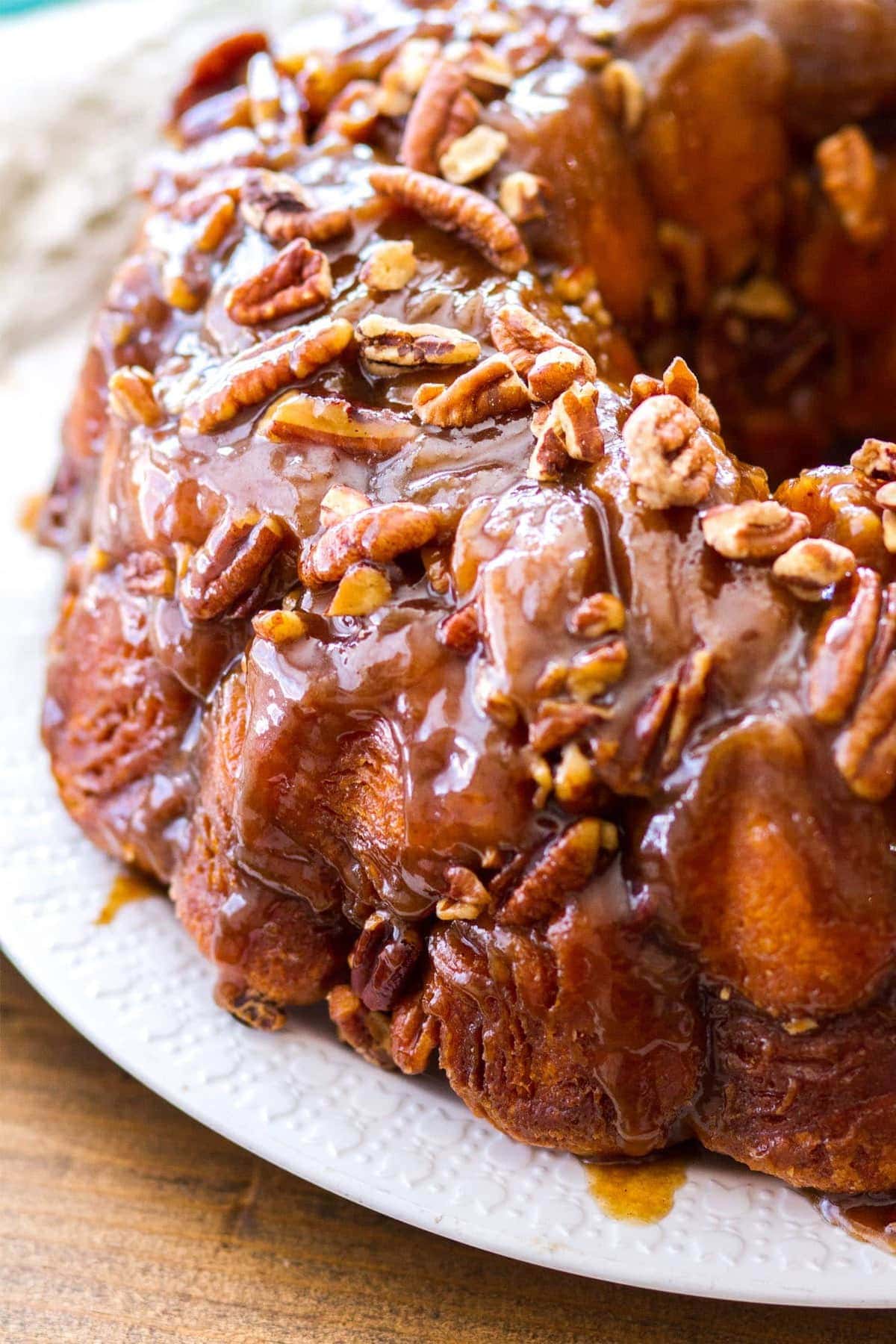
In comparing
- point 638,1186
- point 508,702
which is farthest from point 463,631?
point 638,1186

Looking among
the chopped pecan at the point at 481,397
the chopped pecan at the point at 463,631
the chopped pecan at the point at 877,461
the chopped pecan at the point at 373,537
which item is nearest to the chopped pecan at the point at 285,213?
the chopped pecan at the point at 481,397

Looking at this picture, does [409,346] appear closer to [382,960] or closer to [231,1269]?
[382,960]

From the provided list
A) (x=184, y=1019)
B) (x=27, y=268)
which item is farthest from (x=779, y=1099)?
(x=27, y=268)

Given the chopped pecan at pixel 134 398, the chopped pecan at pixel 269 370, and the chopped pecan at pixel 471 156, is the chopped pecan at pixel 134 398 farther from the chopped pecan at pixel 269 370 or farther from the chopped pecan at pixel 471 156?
the chopped pecan at pixel 471 156

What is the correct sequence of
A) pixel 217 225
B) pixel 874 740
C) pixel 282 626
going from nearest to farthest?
1. pixel 874 740
2. pixel 282 626
3. pixel 217 225

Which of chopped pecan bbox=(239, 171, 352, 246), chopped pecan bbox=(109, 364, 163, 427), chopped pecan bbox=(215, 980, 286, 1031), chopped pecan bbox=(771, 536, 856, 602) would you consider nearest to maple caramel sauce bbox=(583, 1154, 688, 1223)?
chopped pecan bbox=(215, 980, 286, 1031)

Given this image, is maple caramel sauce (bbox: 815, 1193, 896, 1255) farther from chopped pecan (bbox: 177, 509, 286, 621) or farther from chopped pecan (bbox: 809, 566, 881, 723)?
chopped pecan (bbox: 177, 509, 286, 621)
